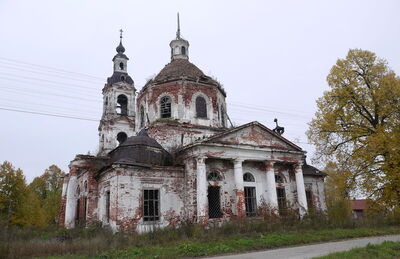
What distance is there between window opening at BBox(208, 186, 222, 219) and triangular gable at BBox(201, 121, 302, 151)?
2714 mm

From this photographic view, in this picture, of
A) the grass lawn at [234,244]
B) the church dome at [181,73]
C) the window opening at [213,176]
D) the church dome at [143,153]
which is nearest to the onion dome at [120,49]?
the church dome at [181,73]

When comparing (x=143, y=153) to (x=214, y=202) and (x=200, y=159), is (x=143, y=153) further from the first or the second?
(x=214, y=202)

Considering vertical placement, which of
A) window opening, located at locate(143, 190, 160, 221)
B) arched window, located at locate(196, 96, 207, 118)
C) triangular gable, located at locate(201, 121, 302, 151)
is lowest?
window opening, located at locate(143, 190, 160, 221)

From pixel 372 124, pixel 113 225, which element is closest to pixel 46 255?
pixel 113 225

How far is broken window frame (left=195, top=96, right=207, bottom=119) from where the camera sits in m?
20.0

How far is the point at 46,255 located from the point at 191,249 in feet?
13.4

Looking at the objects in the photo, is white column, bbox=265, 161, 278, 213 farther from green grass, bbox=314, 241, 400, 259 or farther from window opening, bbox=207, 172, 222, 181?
green grass, bbox=314, 241, 400, 259

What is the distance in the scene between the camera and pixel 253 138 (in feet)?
57.6

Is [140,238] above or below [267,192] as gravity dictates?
below

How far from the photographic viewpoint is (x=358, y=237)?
39.2ft

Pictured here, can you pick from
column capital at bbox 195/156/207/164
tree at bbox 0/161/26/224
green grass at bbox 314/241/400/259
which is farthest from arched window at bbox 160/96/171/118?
tree at bbox 0/161/26/224

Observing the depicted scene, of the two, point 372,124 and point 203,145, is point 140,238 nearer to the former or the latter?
point 203,145

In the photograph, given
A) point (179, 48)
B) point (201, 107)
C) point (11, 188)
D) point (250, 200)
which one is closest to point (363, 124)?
point (250, 200)

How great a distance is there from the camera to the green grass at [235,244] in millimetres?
8570
